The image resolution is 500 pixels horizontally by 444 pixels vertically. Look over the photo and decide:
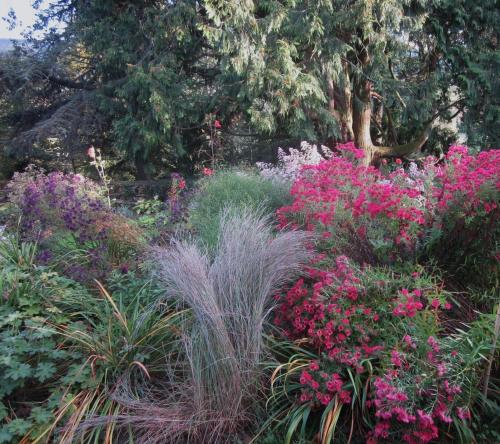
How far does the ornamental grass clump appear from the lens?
227 cm

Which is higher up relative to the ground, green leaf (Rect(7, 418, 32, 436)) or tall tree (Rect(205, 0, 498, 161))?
tall tree (Rect(205, 0, 498, 161))

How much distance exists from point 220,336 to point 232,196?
239 centimetres

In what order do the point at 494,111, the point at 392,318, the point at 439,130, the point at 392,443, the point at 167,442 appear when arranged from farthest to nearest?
the point at 439,130 < the point at 494,111 < the point at 392,318 < the point at 167,442 < the point at 392,443

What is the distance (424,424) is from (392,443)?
0.86ft

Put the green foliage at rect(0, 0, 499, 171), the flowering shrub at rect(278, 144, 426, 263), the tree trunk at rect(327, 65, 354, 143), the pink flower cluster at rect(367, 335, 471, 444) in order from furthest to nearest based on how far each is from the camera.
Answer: the tree trunk at rect(327, 65, 354, 143), the green foliage at rect(0, 0, 499, 171), the flowering shrub at rect(278, 144, 426, 263), the pink flower cluster at rect(367, 335, 471, 444)

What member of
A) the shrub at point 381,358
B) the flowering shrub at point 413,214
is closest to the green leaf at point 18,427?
the shrub at point 381,358

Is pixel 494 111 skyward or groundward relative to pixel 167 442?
skyward

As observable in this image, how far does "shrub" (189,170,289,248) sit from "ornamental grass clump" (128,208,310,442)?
1298 mm

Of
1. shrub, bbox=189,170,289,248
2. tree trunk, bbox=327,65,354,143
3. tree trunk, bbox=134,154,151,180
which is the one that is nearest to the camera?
shrub, bbox=189,170,289,248

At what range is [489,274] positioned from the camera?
284 centimetres

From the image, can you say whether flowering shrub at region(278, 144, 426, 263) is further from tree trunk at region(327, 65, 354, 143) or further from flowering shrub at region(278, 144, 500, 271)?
tree trunk at region(327, 65, 354, 143)

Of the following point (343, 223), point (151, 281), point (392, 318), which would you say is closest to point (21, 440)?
point (151, 281)

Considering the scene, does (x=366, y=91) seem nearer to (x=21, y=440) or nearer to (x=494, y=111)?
(x=494, y=111)

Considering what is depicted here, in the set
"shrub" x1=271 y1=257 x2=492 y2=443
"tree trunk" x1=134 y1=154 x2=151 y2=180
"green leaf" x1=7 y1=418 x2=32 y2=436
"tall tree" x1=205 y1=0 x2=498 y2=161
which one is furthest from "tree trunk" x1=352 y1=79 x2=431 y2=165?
"green leaf" x1=7 y1=418 x2=32 y2=436
